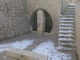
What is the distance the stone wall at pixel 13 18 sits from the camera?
715 centimetres

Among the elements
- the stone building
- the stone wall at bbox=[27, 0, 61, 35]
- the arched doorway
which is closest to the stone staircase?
the stone building

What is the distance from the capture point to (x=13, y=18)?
773 centimetres

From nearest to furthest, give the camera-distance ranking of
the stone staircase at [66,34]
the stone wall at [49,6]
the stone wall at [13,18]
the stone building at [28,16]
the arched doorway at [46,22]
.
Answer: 1. the stone staircase at [66,34]
2. the stone wall at [13,18]
3. the stone building at [28,16]
4. the stone wall at [49,6]
5. the arched doorway at [46,22]

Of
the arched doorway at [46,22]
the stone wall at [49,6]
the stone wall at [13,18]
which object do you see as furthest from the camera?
the arched doorway at [46,22]

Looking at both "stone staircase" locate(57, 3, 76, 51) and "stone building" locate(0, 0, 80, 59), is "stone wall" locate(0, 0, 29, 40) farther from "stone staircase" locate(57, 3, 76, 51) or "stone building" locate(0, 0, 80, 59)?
"stone staircase" locate(57, 3, 76, 51)

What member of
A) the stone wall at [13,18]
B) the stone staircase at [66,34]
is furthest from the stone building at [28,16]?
the stone staircase at [66,34]

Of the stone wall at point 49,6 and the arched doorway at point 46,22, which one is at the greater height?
the stone wall at point 49,6

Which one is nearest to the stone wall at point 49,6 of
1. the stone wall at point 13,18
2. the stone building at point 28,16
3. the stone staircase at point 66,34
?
the stone building at point 28,16

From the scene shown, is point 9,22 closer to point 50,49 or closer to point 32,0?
point 32,0

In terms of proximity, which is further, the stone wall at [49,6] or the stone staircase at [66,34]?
the stone wall at [49,6]

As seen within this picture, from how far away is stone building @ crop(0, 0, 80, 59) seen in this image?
23.9 feet

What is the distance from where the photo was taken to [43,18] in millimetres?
8414

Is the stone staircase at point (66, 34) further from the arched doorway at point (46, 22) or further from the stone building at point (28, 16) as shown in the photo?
the arched doorway at point (46, 22)

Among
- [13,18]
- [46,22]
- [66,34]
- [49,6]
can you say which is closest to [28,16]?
[46,22]
